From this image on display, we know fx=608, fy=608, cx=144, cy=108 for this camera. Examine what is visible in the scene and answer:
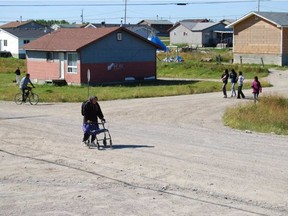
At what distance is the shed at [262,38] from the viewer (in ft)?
192

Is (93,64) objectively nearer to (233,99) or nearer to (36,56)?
(36,56)

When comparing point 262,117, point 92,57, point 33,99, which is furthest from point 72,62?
point 262,117

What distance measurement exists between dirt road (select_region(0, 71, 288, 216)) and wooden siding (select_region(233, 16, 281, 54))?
35.8m

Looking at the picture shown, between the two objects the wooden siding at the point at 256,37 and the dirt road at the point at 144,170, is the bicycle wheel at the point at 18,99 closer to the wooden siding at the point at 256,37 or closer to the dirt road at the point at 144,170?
the dirt road at the point at 144,170

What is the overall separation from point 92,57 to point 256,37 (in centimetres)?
2365

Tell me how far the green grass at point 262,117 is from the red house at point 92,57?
17.3 m

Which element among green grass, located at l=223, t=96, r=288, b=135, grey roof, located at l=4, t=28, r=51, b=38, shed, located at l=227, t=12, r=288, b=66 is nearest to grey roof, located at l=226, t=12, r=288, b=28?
shed, located at l=227, t=12, r=288, b=66

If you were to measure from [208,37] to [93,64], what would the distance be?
2669 inches

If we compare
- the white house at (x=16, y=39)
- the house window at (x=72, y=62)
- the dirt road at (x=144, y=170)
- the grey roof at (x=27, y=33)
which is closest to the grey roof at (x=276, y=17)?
the house window at (x=72, y=62)

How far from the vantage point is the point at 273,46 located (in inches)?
2328

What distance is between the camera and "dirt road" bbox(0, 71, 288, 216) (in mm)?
11602

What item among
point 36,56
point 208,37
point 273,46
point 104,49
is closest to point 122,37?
point 104,49

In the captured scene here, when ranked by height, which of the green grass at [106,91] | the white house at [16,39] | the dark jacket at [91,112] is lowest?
the green grass at [106,91]

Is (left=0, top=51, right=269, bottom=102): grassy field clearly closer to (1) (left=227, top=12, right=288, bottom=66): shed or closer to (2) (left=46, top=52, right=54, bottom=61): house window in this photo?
(2) (left=46, top=52, right=54, bottom=61): house window
